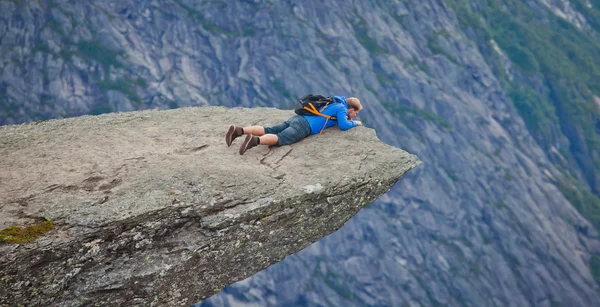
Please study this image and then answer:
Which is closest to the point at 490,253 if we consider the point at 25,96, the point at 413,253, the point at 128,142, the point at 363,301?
the point at 413,253

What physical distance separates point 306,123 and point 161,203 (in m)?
7.73

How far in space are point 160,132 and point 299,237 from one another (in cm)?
761

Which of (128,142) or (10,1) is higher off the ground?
(128,142)

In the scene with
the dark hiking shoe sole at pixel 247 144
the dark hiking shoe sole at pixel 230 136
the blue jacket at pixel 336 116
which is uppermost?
the blue jacket at pixel 336 116

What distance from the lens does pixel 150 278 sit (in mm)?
15570

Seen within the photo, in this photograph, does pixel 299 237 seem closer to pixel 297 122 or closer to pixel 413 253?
pixel 297 122

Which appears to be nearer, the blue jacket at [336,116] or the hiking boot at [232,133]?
the hiking boot at [232,133]

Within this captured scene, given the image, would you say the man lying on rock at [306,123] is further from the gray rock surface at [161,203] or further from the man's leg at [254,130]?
the gray rock surface at [161,203]

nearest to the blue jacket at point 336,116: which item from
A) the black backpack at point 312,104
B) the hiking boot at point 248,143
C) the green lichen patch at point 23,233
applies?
the black backpack at point 312,104

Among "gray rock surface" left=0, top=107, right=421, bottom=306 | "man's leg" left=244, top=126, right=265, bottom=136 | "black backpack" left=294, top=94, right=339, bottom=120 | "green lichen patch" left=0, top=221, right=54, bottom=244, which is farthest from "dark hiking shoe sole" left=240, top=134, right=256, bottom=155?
"green lichen patch" left=0, top=221, right=54, bottom=244

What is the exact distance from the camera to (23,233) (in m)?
13.7

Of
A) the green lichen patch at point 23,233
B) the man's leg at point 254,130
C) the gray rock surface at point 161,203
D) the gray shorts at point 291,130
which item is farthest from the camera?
the gray shorts at point 291,130

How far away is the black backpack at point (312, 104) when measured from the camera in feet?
69.2

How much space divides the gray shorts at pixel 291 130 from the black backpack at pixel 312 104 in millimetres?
338
